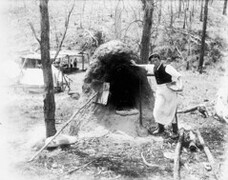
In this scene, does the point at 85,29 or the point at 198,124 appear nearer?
the point at 198,124

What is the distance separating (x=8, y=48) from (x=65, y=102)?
1944cm

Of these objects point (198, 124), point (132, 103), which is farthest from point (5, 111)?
point (198, 124)

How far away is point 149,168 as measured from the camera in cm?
545

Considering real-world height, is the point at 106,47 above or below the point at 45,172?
above

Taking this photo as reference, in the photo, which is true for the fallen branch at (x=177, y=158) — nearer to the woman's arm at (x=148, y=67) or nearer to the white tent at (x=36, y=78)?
the woman's arm at (x=148, y=67)

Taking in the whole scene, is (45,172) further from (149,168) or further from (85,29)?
(85,29)

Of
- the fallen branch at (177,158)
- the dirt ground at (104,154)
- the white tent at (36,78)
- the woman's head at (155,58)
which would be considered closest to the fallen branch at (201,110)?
the dirt ground at (104,154)

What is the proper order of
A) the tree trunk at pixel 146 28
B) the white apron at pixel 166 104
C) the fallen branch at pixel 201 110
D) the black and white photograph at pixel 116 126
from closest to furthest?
the black and white photograph at pixel 116 126
the white apron at pixel 166 104
the fallen branch at pixel 201 110
the tree trunk at pixel 146 28

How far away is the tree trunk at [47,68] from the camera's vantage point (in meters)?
6.01

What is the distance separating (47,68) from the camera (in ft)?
20.7

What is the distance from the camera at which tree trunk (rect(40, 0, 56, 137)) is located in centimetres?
601

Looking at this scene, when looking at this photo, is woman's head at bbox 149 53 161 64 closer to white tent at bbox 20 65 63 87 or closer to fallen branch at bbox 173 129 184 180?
fallen branch at bbox 173 129 184 180

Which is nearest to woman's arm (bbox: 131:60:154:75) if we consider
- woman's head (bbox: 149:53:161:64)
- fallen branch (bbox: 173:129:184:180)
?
woman's head (bbox: 149:53:161:64)

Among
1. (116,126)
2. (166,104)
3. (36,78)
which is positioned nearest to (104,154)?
(116,126)
